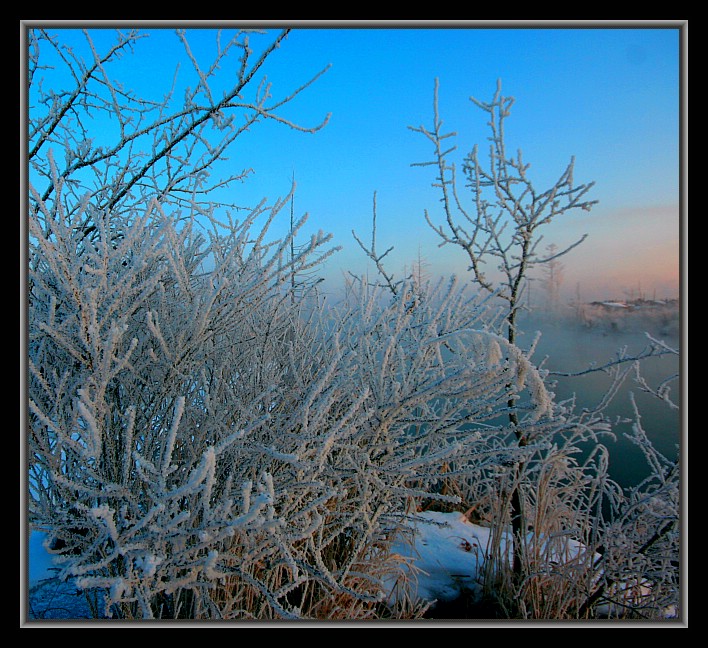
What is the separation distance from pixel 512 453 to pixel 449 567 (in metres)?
1.38

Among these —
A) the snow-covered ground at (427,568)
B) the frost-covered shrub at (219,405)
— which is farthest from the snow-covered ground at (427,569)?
the frost-covered shrub at (219,405)

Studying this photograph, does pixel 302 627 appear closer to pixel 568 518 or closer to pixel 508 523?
pixel 508 523

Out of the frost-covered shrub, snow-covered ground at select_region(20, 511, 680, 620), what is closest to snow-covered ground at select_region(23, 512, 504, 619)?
snow-covered ground at select_region(20, 511, 680, 620)

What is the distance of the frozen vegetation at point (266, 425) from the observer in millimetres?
1301

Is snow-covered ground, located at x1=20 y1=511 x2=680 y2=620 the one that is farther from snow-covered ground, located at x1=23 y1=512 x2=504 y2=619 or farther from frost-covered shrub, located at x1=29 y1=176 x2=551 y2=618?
frost-covered shrub, located at x1=29 y1=176 x2=551 y2=618

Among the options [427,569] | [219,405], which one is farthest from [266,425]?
[427,569]

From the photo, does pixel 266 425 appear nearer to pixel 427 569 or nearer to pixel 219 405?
pixel 219 405

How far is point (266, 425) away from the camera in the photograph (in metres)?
1.70

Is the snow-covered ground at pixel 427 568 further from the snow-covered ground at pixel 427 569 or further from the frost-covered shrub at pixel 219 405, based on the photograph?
the frost-covered shrub at pixel 219 405

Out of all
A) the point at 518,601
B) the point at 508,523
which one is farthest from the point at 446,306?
the point at 518,601

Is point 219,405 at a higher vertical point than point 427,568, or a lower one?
higher

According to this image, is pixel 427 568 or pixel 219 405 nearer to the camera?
pixel 219 405

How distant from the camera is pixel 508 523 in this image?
243 centimetres
